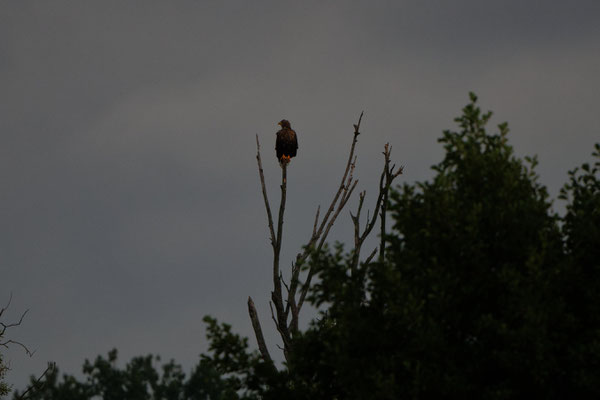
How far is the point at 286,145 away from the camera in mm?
21109

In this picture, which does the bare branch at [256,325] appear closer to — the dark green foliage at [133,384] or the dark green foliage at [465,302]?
the dark green foliage at [465,302]

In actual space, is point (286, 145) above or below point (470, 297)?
above

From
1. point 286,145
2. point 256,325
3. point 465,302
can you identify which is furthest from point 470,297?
point 286,145

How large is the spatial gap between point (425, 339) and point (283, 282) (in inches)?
229

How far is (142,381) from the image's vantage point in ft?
221

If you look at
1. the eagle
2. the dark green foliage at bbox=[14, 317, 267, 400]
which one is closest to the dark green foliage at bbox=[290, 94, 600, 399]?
the eagle

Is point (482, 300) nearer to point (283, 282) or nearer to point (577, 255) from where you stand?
point (577, 255)

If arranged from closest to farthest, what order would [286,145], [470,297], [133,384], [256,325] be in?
[470,297], [256,325], [286,145], [133,384]

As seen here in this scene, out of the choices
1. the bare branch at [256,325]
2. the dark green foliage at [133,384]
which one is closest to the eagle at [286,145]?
the bare branch at [256,325]

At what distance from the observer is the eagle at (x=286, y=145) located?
69.1 feet

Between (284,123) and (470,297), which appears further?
(284,123)

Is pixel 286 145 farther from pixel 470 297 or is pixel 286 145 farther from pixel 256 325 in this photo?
pixel 470 297

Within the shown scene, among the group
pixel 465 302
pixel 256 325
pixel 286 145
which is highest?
pixel 286 145

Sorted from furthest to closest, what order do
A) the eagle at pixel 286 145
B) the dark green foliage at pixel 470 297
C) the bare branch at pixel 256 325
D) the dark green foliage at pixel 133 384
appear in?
the dark green foliage at pixel 133 384 < the eagle at pixel 286 145 < the bare branch at pixel 256 325 < the dark green foliage at pixel 470 297
